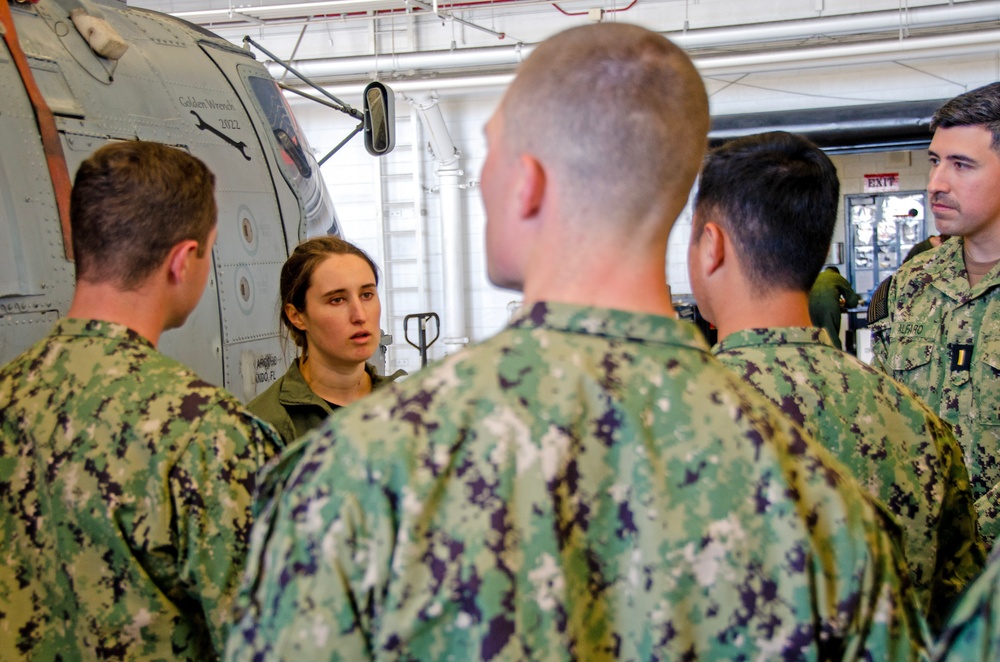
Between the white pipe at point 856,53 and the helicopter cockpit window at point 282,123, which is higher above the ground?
the white pipe at point 856,53

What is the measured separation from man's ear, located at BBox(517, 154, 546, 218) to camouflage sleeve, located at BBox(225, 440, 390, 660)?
38 cm

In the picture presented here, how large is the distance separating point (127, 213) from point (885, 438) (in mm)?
1496

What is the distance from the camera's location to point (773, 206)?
203cm

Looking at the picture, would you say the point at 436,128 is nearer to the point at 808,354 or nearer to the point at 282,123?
the point at 282,123

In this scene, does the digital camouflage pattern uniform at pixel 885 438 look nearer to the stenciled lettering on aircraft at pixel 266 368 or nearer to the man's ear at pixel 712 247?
the man's ear at pixel 712 247

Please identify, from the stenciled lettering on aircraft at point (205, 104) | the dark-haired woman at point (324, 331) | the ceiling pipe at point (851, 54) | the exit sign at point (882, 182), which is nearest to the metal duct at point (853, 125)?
the ceiling pipe at point (851, 54)

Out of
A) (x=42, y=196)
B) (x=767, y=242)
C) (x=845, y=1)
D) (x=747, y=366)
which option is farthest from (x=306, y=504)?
(x=845, y=1)

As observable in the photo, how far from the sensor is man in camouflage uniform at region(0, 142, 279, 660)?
1.83m

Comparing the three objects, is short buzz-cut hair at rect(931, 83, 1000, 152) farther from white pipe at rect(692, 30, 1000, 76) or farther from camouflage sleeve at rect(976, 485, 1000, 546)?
white pipe at rect(692, 30, 1000, 76)

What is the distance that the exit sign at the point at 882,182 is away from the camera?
488 inches

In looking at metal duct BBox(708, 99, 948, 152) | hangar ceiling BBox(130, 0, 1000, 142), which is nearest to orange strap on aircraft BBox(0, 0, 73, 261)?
hangar ceiling BBox(130, 0, 1000, 142)

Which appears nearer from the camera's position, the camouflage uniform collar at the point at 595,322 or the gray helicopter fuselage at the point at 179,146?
the camouflage uniform collar at the point at 595,322

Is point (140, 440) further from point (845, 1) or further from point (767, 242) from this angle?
point (845, 1)

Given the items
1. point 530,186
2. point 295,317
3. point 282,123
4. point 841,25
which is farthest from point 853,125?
point 530,186
